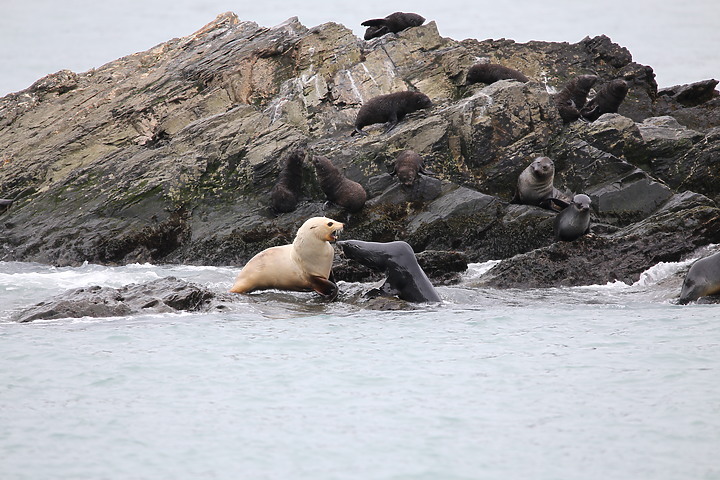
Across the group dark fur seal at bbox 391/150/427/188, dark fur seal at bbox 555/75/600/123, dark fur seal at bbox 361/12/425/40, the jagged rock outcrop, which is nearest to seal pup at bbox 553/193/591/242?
the jagged rock outcrop

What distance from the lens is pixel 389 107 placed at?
16891mm

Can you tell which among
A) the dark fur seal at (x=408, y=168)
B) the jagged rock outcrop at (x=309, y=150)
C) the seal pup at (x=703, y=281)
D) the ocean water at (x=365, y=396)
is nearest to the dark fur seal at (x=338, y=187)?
the jagged rock outcrop at (x=309, y=150)

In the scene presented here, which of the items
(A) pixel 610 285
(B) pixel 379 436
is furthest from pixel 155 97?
(B) pixel 379 436

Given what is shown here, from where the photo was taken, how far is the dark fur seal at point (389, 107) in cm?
1691

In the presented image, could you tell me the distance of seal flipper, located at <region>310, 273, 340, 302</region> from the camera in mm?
8375

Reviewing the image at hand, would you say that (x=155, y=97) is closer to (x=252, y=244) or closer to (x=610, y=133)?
(x=252, y=244)

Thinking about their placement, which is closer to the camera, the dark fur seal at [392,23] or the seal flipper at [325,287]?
the seal flipper at [325,287]

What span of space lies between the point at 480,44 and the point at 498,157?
35.2ft

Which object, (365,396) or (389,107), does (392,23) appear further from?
(365,396)

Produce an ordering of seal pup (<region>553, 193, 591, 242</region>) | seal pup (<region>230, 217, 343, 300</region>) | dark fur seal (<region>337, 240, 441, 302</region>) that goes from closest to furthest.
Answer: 1. dark fur seal (<region>337, 240, 441, 302</region>)
2. seal pup (<region>230, 217, 343, 300</region>)
3. seal pup (<region>553, 193, 591, 242</region>)

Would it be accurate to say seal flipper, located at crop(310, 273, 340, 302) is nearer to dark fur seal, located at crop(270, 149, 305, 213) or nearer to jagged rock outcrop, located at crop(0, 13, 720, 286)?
jagged rock outcrop, located at crop(0, 13, 720, 286)

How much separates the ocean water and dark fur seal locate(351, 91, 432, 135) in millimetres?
10342

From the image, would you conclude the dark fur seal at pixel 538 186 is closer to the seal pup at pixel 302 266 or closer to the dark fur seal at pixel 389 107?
the dark fur seal at pixel 389 107

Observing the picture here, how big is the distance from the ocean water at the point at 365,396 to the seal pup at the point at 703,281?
1.63 ft
